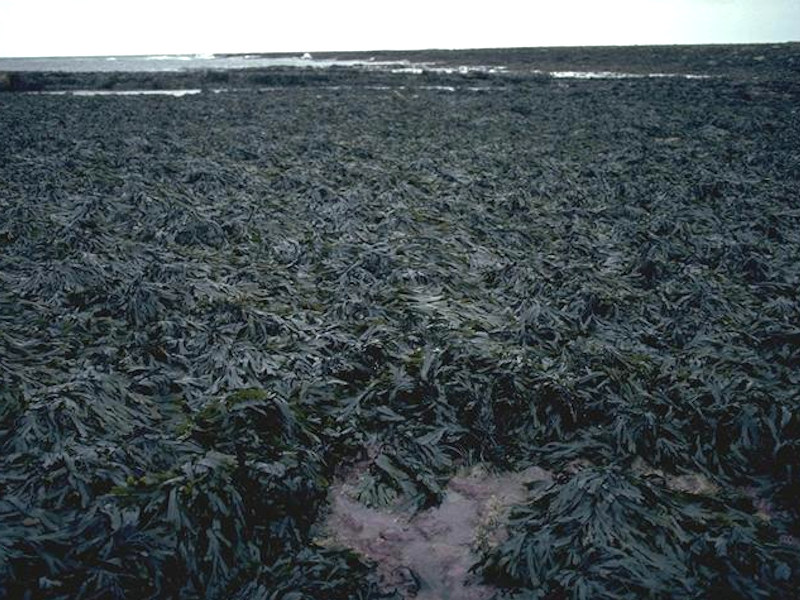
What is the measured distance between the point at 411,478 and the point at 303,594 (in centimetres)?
99

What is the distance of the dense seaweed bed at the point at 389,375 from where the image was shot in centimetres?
256

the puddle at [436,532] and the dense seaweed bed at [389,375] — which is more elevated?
the dense seaweed bed at [389,375]

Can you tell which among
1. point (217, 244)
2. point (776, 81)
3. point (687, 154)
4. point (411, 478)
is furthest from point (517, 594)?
point (776, 81)

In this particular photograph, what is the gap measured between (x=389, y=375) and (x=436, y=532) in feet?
4.35

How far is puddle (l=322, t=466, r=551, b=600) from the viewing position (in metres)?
2.61

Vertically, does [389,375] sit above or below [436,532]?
above

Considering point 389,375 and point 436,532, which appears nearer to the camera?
point 436,532

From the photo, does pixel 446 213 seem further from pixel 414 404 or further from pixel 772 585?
pixel 772 585

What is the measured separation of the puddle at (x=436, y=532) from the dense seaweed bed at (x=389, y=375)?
0.11 m

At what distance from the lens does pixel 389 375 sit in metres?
4.02

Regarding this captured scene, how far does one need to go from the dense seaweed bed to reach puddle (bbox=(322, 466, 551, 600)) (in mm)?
106

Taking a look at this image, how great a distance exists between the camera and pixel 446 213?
8.36m

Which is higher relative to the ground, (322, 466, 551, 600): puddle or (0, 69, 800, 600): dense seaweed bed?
(0, 69, 800, 600): dense seaweed bed

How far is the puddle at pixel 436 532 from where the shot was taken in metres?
2.61
